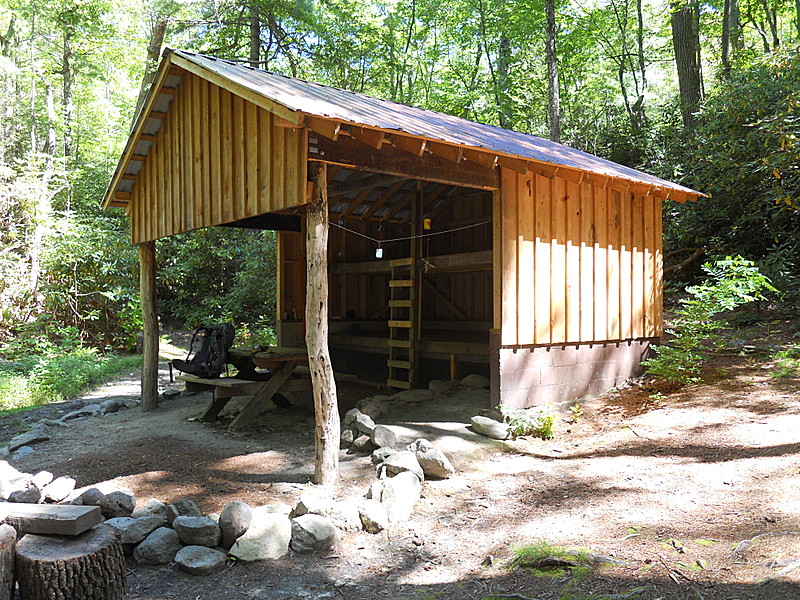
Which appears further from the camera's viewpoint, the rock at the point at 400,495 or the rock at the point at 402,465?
the rock at the point at 402,465

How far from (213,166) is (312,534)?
183 inches

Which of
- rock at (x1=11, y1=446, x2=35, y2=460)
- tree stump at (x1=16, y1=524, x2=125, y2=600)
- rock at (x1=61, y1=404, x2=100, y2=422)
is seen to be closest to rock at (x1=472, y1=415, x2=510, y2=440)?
tree stump at (x1=16, y1=524, x2=125, y2=600)

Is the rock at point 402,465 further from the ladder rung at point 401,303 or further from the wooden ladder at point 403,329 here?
the ladder rung at point 401,303

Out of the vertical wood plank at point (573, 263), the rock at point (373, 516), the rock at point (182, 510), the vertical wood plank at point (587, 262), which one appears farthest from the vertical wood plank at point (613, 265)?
the rock at point (182, 510)

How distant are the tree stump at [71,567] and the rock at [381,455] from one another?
2997 millimetres

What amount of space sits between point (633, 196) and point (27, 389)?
11028 millimetres

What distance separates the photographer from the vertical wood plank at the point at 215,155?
7.09 metres

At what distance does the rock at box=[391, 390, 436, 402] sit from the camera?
8.44 meters

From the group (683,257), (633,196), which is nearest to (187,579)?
(633,196)

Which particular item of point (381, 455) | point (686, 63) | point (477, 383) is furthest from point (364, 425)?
point (686, 63)

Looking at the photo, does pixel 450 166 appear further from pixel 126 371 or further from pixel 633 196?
pixel 126 371

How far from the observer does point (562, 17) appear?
68.2ft

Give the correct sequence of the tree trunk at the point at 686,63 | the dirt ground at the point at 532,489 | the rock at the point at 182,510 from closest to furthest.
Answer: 1. the dirt ground at the point at 532,489
2. the rock at the point at 182,510
3. the tree trunk at the point at 686,63

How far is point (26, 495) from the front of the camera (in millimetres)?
4820
